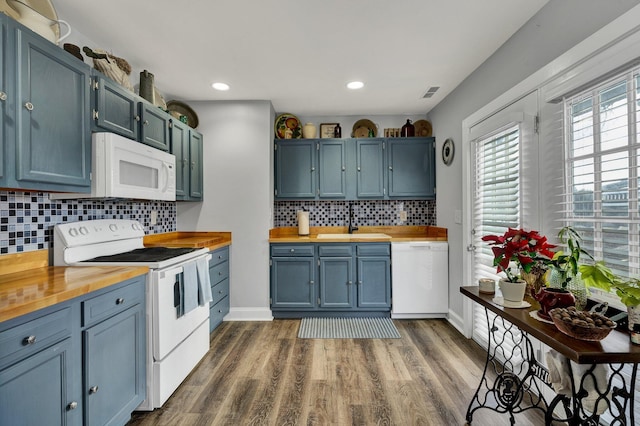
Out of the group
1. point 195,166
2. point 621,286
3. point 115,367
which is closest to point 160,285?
point 115,367

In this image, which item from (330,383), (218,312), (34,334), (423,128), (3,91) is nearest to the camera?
(34,334)

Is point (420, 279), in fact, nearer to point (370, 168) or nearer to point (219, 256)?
point (370, 168)

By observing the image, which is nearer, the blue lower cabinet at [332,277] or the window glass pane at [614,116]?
the window glass pane at [614,116]

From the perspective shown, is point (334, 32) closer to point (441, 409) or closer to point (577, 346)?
point (577, 346)

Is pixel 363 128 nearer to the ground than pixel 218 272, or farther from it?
farther from it

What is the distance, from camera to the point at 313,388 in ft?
6.85

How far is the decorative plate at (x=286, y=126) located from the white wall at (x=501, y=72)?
1695 millimetres

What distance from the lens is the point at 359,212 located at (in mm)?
4000

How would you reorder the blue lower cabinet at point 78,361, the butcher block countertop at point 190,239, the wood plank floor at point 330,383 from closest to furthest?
the blue lower cabinet at point 78,361 < the wood plank floor at point 330,383 < the butcher block countertop at point 190,239

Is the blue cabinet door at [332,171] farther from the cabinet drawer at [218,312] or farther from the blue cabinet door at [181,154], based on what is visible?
the cabinet drawer at [218,312]

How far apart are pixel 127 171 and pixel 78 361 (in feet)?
3.95

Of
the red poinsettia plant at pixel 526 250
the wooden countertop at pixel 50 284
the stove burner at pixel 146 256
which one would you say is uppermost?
the red poinsettia plant at pixel 526 250

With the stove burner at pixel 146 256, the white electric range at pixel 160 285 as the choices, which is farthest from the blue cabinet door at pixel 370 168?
the stove burner at pixel 146 256

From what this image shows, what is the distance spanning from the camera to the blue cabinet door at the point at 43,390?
1059 mm
